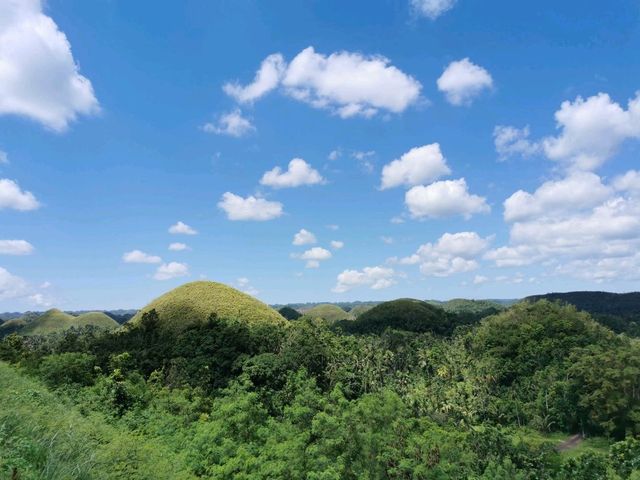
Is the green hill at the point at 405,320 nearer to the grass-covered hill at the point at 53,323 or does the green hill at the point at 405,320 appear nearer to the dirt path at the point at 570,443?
the dirt path at the point at 570,443

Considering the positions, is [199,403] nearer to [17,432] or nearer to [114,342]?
[17,432]

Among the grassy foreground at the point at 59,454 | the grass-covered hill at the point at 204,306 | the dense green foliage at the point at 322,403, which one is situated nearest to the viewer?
the grassy foreground at the point at 59,454

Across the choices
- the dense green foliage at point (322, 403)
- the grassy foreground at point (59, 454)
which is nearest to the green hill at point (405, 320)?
the dense green foliage at point (322, 403)

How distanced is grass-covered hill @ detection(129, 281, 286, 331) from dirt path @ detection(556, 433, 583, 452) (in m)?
35.0

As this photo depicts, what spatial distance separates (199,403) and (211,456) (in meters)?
15.0

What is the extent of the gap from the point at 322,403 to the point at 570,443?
3694cm

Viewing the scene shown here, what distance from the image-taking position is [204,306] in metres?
66.6

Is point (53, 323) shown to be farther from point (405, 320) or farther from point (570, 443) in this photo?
point (570, 443)

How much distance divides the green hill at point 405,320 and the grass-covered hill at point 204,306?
1396 inches

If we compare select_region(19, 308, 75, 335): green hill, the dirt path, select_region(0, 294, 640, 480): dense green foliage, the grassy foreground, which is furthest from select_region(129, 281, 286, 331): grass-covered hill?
select_region(19, 308, 75, 335): green hill

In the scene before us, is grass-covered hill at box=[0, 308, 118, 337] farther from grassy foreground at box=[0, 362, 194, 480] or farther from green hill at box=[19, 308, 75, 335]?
grassy foreground at box=[0, 362, 194, 480]

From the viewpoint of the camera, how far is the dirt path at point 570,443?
139 feet

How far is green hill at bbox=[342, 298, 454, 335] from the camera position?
329 feet

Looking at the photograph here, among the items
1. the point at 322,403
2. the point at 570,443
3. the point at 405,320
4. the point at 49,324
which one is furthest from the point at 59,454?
the point at 49,324
